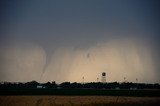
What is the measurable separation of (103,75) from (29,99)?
101208mm

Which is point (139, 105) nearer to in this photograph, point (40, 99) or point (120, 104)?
point (120, 104)

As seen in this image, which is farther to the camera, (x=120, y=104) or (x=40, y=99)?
(x=40, y=99)

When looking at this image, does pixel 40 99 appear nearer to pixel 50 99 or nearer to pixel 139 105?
pixel 50 99

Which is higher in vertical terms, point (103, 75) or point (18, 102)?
point (103, 75)

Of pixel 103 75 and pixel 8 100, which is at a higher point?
pixel 103 75

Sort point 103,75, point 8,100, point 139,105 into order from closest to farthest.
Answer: point 139,105 < point 8,100 < point 103,75

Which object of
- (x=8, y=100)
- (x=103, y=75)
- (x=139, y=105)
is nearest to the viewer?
(x=139, y=105)

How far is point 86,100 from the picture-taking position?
6925 centimetres

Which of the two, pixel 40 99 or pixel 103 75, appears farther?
pixel 103 75

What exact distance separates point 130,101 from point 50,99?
2221 cm

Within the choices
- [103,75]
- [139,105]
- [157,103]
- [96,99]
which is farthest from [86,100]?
[103,75]

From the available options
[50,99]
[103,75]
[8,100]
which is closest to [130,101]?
[50,99]

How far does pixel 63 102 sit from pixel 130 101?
18.6 metres

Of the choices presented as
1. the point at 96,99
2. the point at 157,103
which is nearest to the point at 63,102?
the point at 96,99
